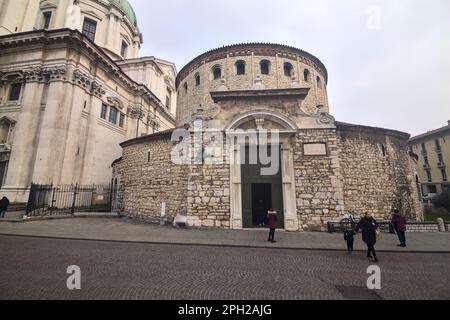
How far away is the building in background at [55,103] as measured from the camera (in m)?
17.4

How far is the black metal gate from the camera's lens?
47.8 feet

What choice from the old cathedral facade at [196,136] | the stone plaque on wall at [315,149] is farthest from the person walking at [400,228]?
the stone plaque on wall at [315,149]

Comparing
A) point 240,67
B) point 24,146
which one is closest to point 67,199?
point 24,146

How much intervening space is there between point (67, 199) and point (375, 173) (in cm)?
2263

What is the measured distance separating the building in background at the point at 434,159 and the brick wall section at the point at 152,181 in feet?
150

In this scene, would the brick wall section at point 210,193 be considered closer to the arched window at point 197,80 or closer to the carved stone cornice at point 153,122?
the arched window at point 197,80

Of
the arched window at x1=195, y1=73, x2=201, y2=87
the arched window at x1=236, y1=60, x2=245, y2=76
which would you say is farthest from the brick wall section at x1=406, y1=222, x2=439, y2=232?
the arched window at x1=195, y1=73, x2=201, y2=87

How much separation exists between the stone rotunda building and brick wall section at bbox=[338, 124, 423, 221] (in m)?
0.06

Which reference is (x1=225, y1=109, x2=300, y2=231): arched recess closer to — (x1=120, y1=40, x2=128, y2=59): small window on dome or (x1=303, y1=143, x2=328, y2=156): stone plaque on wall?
(x1=303, y1=143, x2=328, y2=156): stone plaque on wall

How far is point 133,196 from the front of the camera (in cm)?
1548

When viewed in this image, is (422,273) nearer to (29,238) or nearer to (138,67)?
(29,238)

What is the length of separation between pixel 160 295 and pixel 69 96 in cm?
2078

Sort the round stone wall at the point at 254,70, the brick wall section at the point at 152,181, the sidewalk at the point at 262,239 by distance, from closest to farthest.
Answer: the sidewalk at the point at 262,239
the brick wall section at the point at 152,181
the round stone wall at the point at 254,70

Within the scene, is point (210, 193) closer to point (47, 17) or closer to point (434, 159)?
point (47, 17)
